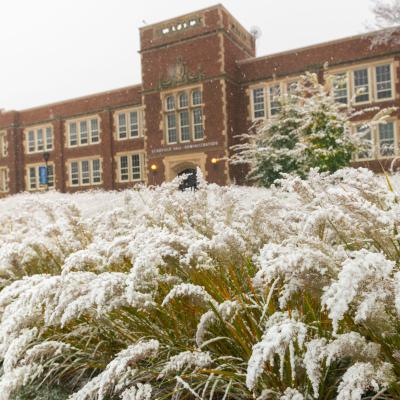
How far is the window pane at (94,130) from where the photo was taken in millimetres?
31266

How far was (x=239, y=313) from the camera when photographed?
2.40m

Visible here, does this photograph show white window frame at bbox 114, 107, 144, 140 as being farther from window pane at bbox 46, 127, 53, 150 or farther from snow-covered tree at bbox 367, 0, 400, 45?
snow-covered tree at bbox 367, 0, 400, 45

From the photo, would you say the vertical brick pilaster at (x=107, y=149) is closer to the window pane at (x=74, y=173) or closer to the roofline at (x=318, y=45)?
the window pane at (x=74, y=173)

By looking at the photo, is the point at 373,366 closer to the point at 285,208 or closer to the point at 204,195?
the point at 285,208

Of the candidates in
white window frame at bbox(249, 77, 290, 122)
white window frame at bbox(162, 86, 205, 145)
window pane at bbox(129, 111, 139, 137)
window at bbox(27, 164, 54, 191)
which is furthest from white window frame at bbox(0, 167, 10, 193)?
white window frame at bbox(249, 77, 290, 122)

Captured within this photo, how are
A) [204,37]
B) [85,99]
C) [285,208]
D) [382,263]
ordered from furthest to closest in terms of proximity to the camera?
[85,99] < [204,37] < [285,208] < [382,263]

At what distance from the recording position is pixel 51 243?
443 centimetres

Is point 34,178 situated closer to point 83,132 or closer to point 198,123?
point 83,132

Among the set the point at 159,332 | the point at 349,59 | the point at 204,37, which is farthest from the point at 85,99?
the point at 159,332

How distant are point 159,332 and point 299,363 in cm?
93

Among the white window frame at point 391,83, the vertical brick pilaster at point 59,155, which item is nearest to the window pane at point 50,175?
the vertical brick pilaster at point 59,155

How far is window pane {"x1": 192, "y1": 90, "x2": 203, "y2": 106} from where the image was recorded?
25388mm

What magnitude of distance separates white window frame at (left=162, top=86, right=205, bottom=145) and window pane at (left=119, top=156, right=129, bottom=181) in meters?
4.61

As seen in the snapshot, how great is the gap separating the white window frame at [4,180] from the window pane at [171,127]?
51.2 feet
